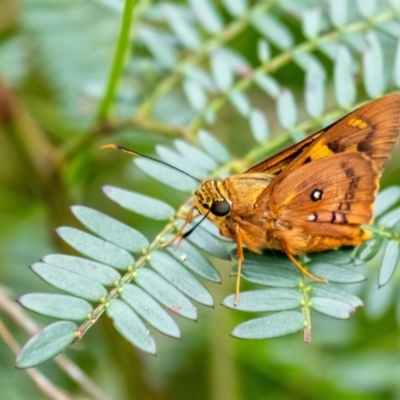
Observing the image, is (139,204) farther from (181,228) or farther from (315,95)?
(315,95)

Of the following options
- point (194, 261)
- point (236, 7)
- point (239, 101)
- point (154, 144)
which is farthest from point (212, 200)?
point (154, 144)

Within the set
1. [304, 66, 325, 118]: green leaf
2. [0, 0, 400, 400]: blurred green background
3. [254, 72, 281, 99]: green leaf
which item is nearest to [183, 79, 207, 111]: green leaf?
[0, 0, 400, 400]: blurred green background

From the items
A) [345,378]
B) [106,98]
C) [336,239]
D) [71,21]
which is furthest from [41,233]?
[336,239]

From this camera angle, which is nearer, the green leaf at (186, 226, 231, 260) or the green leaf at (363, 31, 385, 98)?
the green leaf at (186, 226, 231, 260)

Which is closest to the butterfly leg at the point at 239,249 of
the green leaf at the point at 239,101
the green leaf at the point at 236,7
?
→ the green leaf at the point at 239,101

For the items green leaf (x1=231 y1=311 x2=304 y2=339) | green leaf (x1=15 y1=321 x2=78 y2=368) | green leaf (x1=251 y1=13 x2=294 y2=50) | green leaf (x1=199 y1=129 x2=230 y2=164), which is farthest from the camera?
green leaf (x1=251 y1=13 x2=294 y2=50)

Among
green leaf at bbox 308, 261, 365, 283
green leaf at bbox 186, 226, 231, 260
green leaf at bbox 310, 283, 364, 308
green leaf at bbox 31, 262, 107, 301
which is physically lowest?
green leaf at bbox 31, 262, 107, 301

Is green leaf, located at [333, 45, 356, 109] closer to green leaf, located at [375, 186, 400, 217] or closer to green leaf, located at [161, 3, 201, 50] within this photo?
green leaf, located at [375, 186, 400, 217]

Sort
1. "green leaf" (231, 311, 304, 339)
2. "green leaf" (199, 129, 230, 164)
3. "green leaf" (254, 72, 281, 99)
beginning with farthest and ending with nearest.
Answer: "green leaf" (254, 72, 281, 99) < "green leaf" (199, 129, 230, 164) < "green leaf" (231, 311, 304, 339)
